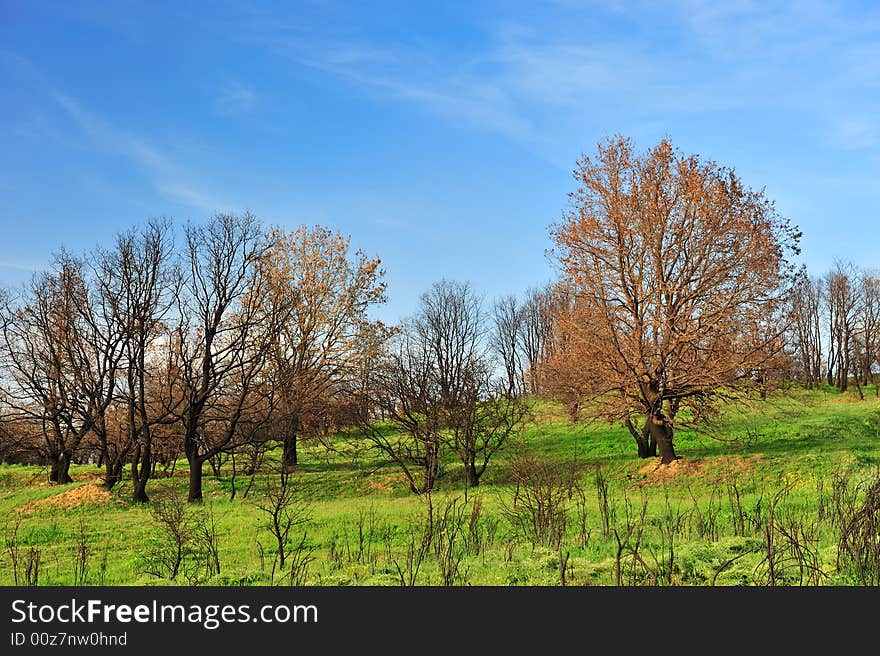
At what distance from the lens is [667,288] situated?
23.4 m

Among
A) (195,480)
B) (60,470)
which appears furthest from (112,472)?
(60,470)

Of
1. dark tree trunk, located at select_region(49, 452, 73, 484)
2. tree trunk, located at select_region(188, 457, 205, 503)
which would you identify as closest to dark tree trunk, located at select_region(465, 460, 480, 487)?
tree trunk, located at select_region(188, 457, 205, 503)

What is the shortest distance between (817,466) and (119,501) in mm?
23211

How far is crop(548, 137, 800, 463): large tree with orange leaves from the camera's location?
2286 centimetres

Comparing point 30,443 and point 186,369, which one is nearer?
point 186,369

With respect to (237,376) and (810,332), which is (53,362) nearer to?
(237,376)

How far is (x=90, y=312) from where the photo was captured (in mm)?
29453

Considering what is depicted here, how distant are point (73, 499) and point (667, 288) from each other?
22.0m

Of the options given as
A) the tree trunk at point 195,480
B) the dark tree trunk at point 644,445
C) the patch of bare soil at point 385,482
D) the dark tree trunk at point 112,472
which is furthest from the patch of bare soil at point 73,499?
the dark tree trunk at point 644,445

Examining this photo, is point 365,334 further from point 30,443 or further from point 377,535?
point 377,535

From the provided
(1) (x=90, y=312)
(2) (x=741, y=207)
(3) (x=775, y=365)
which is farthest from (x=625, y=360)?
(1) (x=90, y=312)

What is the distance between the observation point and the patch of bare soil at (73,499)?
24.3 meters

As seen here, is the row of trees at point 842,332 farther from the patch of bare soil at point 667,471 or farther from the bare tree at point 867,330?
the patch of bare soil at point 667,471

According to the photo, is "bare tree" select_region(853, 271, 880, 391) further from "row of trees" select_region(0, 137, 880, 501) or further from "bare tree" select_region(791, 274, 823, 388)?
"row of trees" select_region(0, 137, 880, 501)
